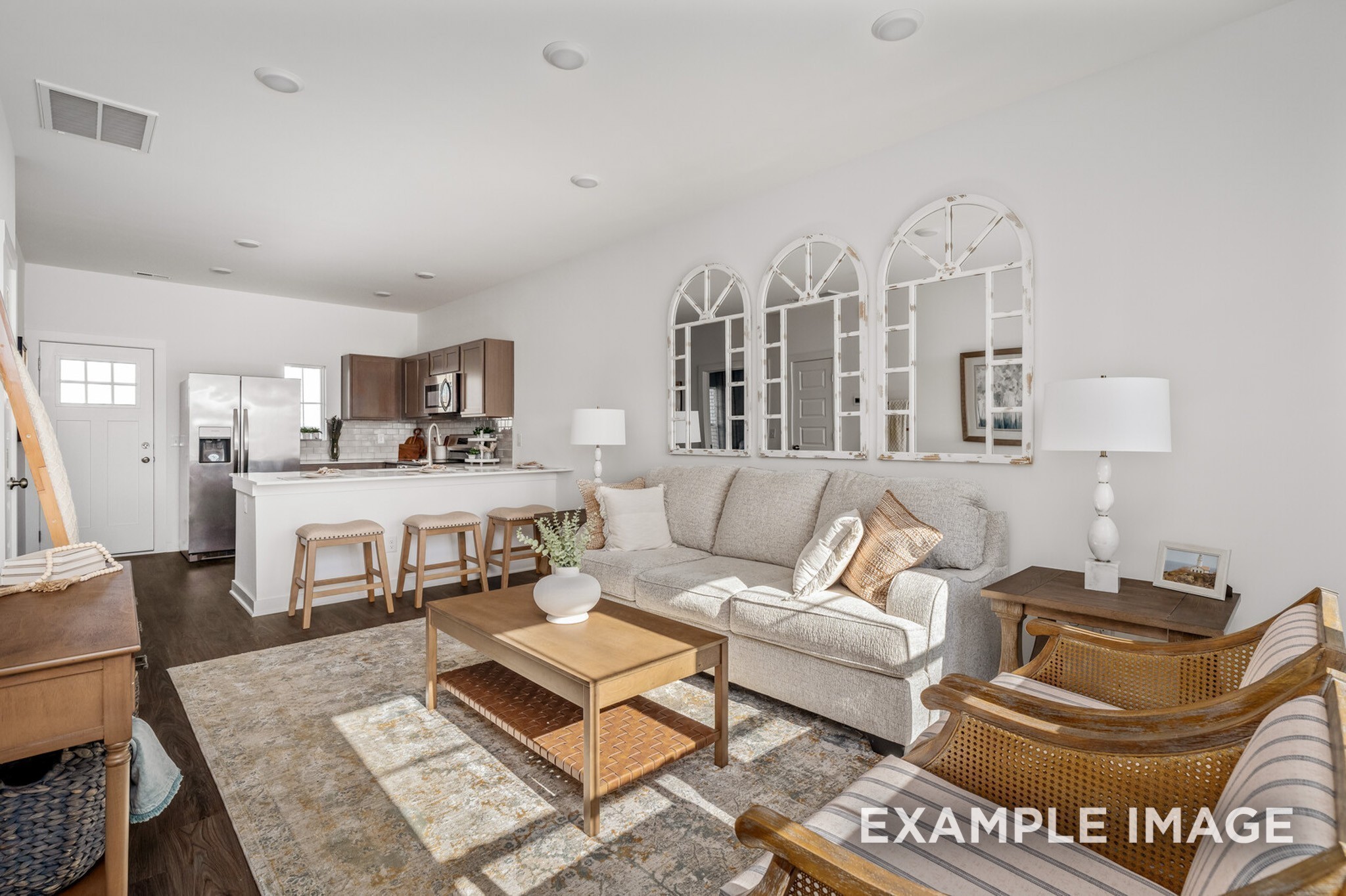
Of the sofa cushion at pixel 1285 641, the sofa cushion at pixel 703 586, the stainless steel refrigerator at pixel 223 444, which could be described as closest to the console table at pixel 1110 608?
the sofa cushion at pixel 1285 641

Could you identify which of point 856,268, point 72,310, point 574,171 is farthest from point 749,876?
point 72,310

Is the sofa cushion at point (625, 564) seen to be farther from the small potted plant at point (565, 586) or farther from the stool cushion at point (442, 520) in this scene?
the stool cushion at point (442, 520)

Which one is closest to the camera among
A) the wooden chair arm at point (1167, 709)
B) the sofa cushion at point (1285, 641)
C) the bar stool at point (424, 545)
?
the wooden chair arm at point (1167, 709)

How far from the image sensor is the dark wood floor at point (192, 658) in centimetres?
181

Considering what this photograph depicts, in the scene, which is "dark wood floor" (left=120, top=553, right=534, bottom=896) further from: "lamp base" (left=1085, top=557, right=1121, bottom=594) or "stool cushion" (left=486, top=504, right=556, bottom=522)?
"lamp base" (left=1085, top=557, right=1121, bottom=594)

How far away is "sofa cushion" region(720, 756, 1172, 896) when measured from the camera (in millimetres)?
1098

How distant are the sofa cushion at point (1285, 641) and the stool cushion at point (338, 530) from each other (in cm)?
431

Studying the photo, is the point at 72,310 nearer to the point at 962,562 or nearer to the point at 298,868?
the point at 298,868

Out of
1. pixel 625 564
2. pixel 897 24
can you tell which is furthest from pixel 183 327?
pixel 897 24

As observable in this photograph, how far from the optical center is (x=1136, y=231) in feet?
8.84

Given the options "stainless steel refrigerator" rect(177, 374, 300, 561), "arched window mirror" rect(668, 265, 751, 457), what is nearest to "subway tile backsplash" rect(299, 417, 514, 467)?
"stainless steel refrigerator" rect(177, 374, 300, 561)

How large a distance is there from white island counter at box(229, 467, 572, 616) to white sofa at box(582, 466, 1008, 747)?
1893mm

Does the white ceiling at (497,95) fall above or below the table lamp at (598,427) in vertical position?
above

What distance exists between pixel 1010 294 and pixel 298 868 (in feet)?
11.1
